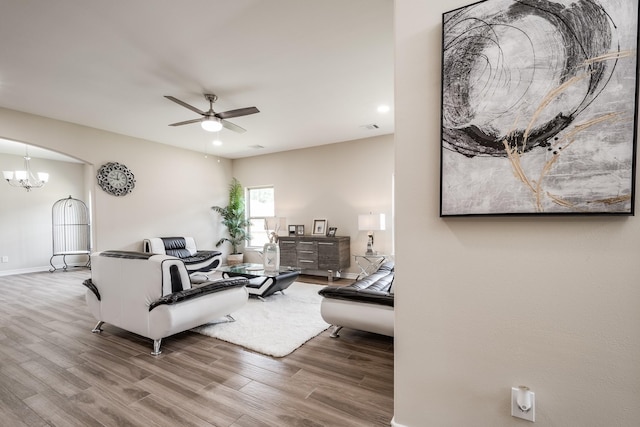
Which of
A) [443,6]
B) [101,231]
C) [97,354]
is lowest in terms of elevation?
[97,354]

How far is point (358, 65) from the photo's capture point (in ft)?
10.1

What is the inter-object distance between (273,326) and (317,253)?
8.53 feet

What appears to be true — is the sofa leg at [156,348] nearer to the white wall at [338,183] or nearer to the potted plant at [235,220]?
the white wall at [338,183]

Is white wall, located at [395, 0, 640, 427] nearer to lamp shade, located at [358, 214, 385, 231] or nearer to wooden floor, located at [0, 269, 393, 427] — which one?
wooden floor, located at [0, 269, 393, 427]

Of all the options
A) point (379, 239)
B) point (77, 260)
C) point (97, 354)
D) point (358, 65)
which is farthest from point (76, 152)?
point (379, 239)

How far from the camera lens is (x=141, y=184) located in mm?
5797

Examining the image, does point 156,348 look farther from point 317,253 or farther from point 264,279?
point 317,253

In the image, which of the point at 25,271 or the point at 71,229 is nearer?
the point at 25,271

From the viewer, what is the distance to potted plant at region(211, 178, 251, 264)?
729 centimetres

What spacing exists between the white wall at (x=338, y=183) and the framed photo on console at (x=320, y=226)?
0.12m

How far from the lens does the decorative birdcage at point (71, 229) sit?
7.44 metres

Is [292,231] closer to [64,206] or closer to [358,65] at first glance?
[358,65]

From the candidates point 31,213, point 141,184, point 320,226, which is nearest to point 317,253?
point 320,226

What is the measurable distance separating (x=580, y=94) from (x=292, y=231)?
5825 mm
